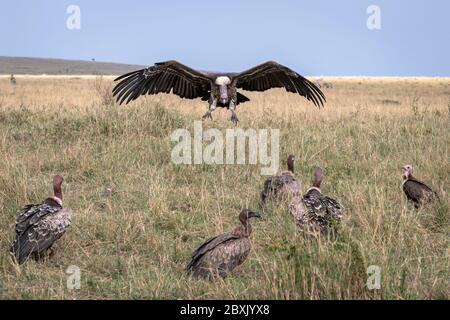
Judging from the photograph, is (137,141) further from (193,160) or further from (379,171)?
(379,171)

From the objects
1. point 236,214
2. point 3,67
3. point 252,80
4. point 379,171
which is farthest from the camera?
point 3,67

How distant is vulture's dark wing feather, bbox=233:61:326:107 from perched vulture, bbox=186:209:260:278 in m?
4.80

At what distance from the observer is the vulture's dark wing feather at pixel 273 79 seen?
941 cm

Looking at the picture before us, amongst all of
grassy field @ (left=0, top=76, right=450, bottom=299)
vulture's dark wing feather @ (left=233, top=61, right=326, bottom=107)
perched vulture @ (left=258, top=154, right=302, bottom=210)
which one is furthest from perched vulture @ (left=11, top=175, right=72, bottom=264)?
vulture's dark wing feather @ (left=233, top=61, right=326, bottom=107)

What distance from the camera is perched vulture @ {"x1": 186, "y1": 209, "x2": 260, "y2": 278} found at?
481 cm

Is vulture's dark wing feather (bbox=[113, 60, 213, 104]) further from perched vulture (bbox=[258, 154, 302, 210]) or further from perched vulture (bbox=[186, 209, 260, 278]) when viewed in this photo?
perched vulture (bbox=[186, 209, 260, 278])

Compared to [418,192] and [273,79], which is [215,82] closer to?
[273,79]

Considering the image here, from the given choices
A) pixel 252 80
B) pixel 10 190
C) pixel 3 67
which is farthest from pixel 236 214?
pixel 3 67

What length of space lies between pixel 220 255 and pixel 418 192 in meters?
3.12

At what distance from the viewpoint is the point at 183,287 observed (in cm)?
464

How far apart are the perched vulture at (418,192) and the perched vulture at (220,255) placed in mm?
2678

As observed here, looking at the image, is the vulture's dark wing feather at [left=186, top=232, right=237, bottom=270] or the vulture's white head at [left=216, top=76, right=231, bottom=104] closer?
the vulture's dark wing feather at [left=186, top=232, right=237, bottom=270]

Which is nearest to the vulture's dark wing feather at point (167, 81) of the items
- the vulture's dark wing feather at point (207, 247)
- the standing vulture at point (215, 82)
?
the standing vulture at point (215, 82)
